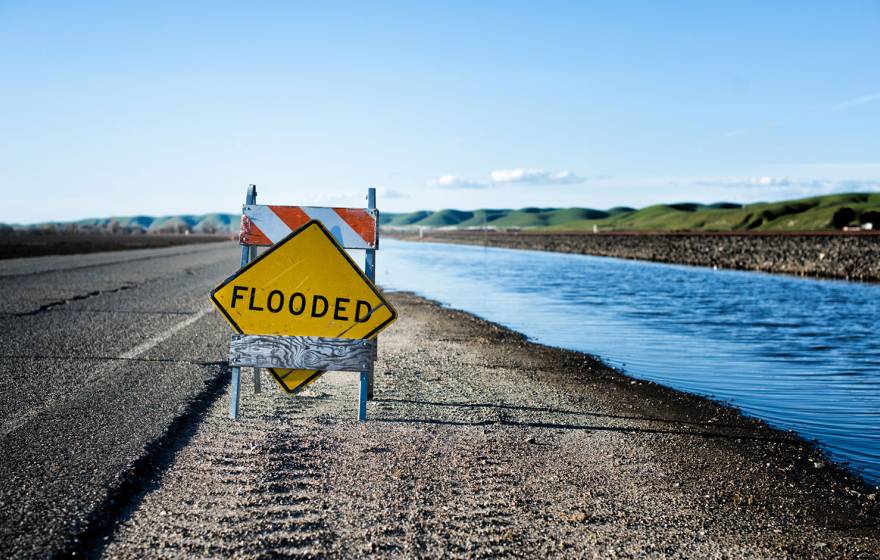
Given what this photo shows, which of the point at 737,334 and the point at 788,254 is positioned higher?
the point at 788,254

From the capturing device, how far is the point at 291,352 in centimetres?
555

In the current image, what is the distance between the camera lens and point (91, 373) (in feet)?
23.3

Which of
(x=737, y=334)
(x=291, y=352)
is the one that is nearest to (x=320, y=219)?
(x=291, y=352)

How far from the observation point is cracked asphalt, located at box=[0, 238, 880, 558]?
3451 mm

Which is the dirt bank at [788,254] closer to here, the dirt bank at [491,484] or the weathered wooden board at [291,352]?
the dirt bank at [491,484]

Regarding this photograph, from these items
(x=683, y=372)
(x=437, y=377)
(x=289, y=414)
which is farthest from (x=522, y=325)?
(x=289, y=414)

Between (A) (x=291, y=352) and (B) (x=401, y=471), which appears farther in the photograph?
(A) (x=291, y=352)

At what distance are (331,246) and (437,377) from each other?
8.60 ft

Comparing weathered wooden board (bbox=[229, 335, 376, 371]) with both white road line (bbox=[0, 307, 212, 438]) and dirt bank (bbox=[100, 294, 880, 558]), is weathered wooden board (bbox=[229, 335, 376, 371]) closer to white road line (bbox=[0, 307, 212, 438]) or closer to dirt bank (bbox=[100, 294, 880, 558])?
dirt bank (bbox=[100, 294, 880, 558])

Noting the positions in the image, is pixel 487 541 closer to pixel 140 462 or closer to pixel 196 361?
pixel 140 462

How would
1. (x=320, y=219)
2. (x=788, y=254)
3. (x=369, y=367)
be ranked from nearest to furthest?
(x=369, y=367) → (x=320, y=219) → (x=788, y=254)

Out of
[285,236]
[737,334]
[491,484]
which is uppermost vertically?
[285,236]

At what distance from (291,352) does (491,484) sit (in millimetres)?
2128

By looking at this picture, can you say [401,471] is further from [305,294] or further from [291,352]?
[305,294]
